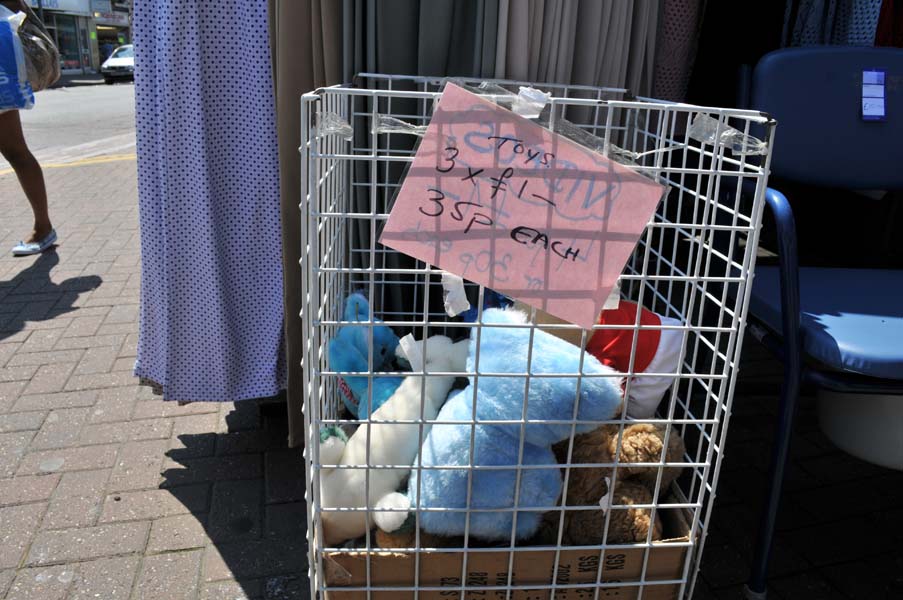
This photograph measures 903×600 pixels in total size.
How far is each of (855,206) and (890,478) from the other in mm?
1006

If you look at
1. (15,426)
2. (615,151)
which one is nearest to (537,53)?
(615,151)

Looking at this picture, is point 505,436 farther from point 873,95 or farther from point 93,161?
point 93,161

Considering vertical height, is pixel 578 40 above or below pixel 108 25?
below

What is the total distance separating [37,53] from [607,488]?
148 inches

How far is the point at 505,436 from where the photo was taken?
1.20 meters

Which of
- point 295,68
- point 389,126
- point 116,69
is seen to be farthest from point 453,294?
point 116,69

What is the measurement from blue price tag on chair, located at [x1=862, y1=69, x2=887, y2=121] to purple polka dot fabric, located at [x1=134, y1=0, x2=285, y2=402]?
1.67m

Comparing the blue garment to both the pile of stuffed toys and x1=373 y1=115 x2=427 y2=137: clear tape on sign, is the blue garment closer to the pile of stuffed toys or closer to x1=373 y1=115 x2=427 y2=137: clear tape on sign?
Result: the pile of stuffed toys

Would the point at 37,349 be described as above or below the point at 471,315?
below

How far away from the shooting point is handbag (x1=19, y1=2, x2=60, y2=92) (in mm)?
3553

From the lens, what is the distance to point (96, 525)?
1.83m

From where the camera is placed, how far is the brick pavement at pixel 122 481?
1686 mm

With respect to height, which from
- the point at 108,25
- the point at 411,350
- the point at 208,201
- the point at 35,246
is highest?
the point at 108,25

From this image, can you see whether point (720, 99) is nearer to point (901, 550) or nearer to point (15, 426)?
point (901, 550)
